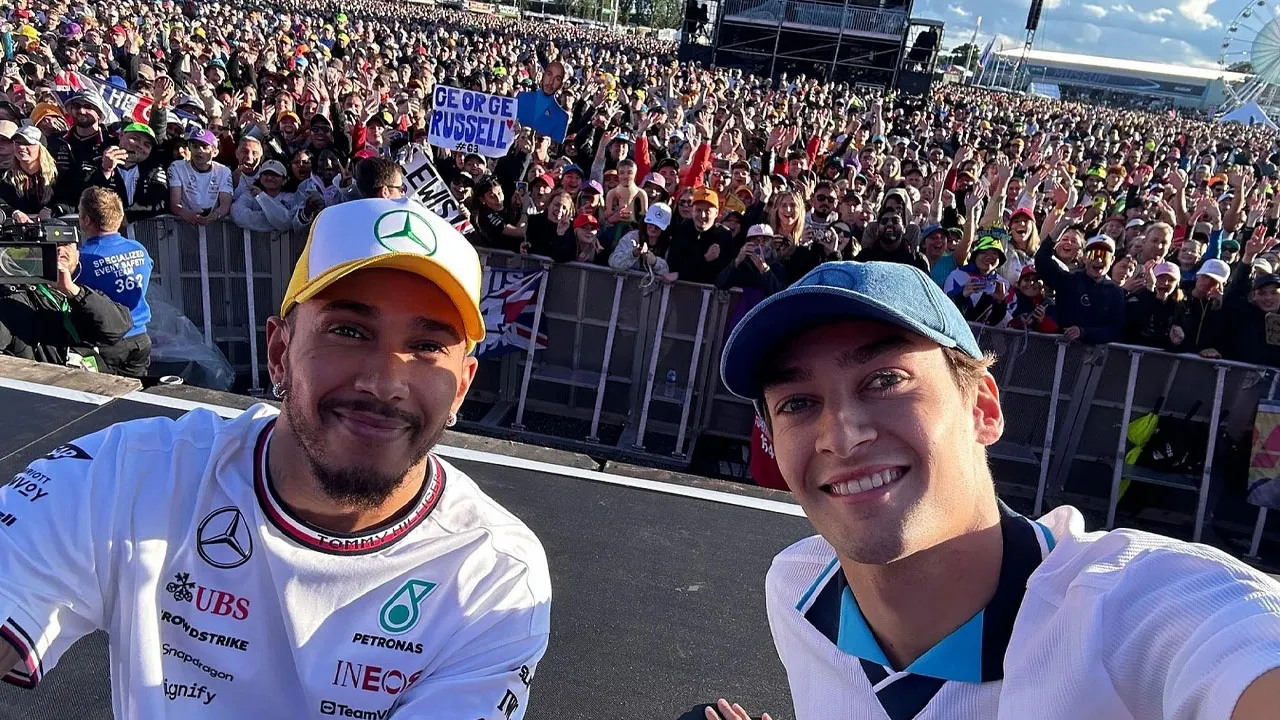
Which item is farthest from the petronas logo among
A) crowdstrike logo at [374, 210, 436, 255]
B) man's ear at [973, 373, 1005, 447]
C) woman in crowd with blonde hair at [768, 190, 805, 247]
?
woman in crowd with blonde hair at [768, 190, 805, 247]

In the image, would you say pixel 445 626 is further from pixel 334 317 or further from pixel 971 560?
pixel 971 560

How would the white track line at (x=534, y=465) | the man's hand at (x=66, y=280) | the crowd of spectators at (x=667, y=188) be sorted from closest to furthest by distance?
the white track line at (x=534, y=465), the man's hand at (x=66, y=280), the crowd of spectators at (x=667, y=188)

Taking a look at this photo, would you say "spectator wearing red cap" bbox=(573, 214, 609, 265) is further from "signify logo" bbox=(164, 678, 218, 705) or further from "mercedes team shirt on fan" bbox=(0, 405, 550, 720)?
"signify logo" bbox=(164, 678, 218, 705)

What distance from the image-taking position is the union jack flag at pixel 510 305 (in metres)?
6.70

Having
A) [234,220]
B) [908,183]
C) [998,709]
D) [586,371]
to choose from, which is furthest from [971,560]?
[908,183]

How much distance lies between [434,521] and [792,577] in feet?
2.80

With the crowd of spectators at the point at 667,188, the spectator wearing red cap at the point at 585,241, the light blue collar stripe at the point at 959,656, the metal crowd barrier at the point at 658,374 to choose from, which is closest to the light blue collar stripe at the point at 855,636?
the light blue collar stripe at the point at 959,656

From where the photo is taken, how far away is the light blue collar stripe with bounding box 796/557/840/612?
1.76 meters

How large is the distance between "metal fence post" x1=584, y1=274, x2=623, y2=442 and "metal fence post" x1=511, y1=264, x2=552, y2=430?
58cm

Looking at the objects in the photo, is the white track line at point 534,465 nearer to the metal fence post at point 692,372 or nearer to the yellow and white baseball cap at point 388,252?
the yellow and white baseball cap at point 388,252

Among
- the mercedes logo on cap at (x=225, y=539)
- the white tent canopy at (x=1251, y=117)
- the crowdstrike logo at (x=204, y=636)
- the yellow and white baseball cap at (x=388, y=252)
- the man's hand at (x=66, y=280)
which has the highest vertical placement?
the white tent canopy at (x=1251, y=117)

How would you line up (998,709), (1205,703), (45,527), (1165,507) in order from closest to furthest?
(1205,703) → (998,709) → (45,527) → (1165,507)

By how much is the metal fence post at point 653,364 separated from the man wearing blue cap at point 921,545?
4.84m

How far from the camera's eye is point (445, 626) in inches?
59.5
